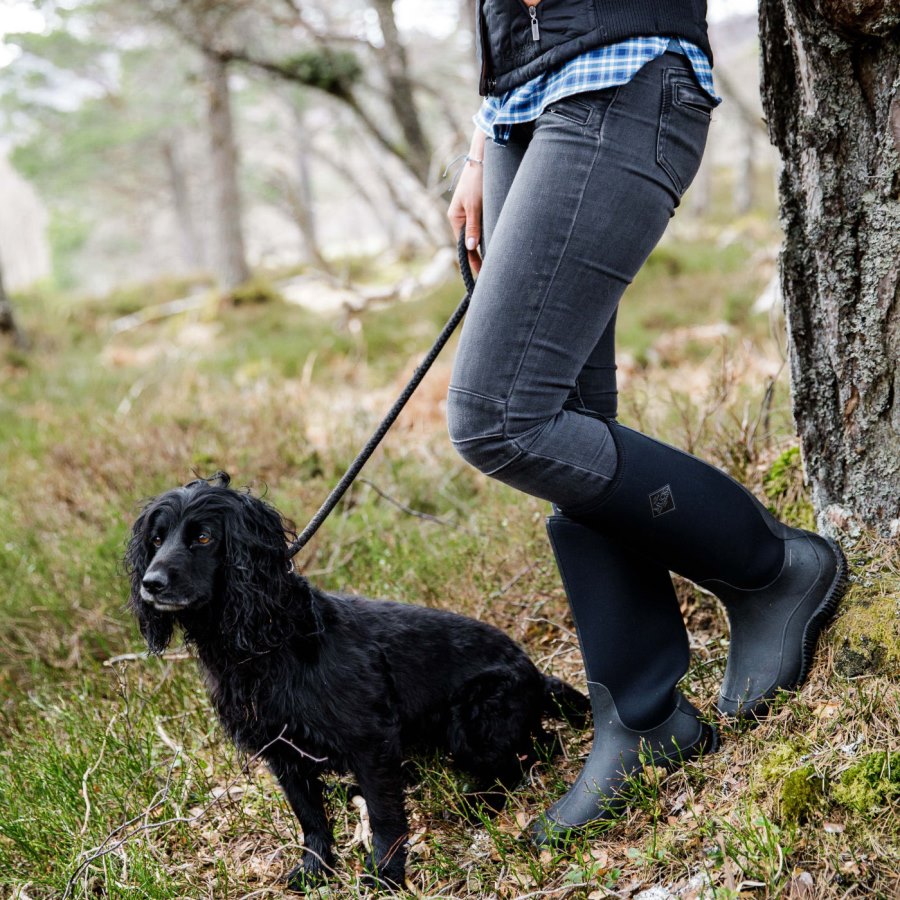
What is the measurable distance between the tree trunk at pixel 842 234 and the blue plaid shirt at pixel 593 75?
0.42m

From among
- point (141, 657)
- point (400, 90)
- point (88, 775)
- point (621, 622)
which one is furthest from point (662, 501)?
point (400, 90)

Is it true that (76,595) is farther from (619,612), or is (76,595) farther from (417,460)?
(619,612)

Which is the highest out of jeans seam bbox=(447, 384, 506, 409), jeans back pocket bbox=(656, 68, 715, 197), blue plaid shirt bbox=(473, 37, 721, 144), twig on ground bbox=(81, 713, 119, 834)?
blue plaid shirt bbox=(473, 37, 721, 144)

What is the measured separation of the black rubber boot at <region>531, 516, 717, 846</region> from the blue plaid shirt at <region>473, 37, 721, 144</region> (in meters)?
1.02

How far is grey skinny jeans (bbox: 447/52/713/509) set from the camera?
1.90 m

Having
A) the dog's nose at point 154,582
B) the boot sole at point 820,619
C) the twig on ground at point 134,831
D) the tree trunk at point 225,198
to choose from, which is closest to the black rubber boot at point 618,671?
the boot sole at point 820,619

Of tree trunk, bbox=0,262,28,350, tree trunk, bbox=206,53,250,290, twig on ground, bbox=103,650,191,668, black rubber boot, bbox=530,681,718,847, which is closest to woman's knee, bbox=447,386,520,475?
black rubber boot, bbox=530,681,718,847

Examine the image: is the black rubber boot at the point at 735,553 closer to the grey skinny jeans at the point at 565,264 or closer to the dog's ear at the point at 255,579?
the grey skinny jeans at the point at 565,264

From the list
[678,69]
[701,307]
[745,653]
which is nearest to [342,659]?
[745,653]

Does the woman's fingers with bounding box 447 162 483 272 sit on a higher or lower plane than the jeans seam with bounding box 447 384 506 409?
higher

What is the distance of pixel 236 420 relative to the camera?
587cm

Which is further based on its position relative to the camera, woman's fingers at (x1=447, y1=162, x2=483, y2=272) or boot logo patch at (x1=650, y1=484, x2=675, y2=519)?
woman's fingers at (x1=447, y1=162, x2=483, y2=272)

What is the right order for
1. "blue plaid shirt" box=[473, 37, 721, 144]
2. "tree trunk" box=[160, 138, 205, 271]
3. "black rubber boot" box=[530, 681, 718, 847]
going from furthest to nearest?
"tree trunk" box=[160, 138, 205, 271], "black rubber boot" box=[530, 681, 718, 847], "blue plaid shirt" box=[473, 37, 721, 144]

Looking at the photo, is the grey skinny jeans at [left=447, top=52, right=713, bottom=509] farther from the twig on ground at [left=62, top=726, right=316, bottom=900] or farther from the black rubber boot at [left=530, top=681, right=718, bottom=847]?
the twig on ground at [left=62, top=726, right=316, bottom=900]
